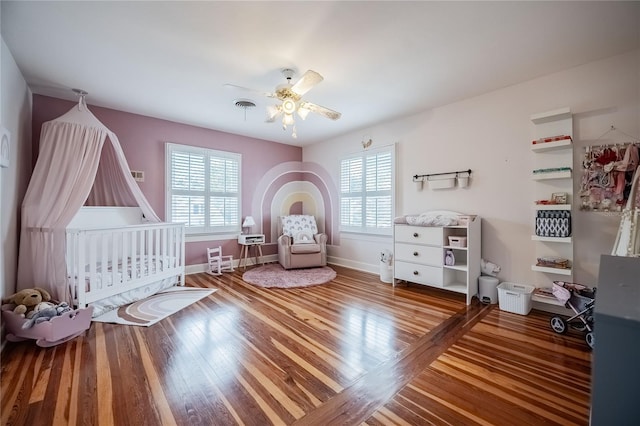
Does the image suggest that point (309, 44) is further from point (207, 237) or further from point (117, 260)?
point (207, 237)

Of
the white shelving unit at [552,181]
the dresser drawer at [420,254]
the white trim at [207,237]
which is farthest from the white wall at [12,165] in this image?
the white shelving unit at [552,181]

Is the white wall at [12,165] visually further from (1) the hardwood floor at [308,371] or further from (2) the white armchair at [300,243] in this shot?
(2) the white armchair at [300,243]

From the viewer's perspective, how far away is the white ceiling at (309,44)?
1.92 m

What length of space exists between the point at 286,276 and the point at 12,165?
3306 mm

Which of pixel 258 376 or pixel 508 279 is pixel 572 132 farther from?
pixel 258 376

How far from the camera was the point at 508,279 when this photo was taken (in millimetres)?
3119

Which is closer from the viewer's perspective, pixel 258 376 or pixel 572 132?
pixel 258 376

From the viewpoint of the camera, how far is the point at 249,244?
4930mm

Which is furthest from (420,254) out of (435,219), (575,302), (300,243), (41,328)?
(41,328)

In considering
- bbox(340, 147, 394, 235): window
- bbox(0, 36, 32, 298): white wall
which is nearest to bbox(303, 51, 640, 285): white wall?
bbox(340, 147, 394, 235): window

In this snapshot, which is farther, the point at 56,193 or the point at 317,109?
the point at 317,109

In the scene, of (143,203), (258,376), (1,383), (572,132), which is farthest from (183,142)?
(572,132)

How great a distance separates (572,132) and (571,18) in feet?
3.85

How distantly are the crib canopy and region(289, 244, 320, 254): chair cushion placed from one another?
9.22 ft
